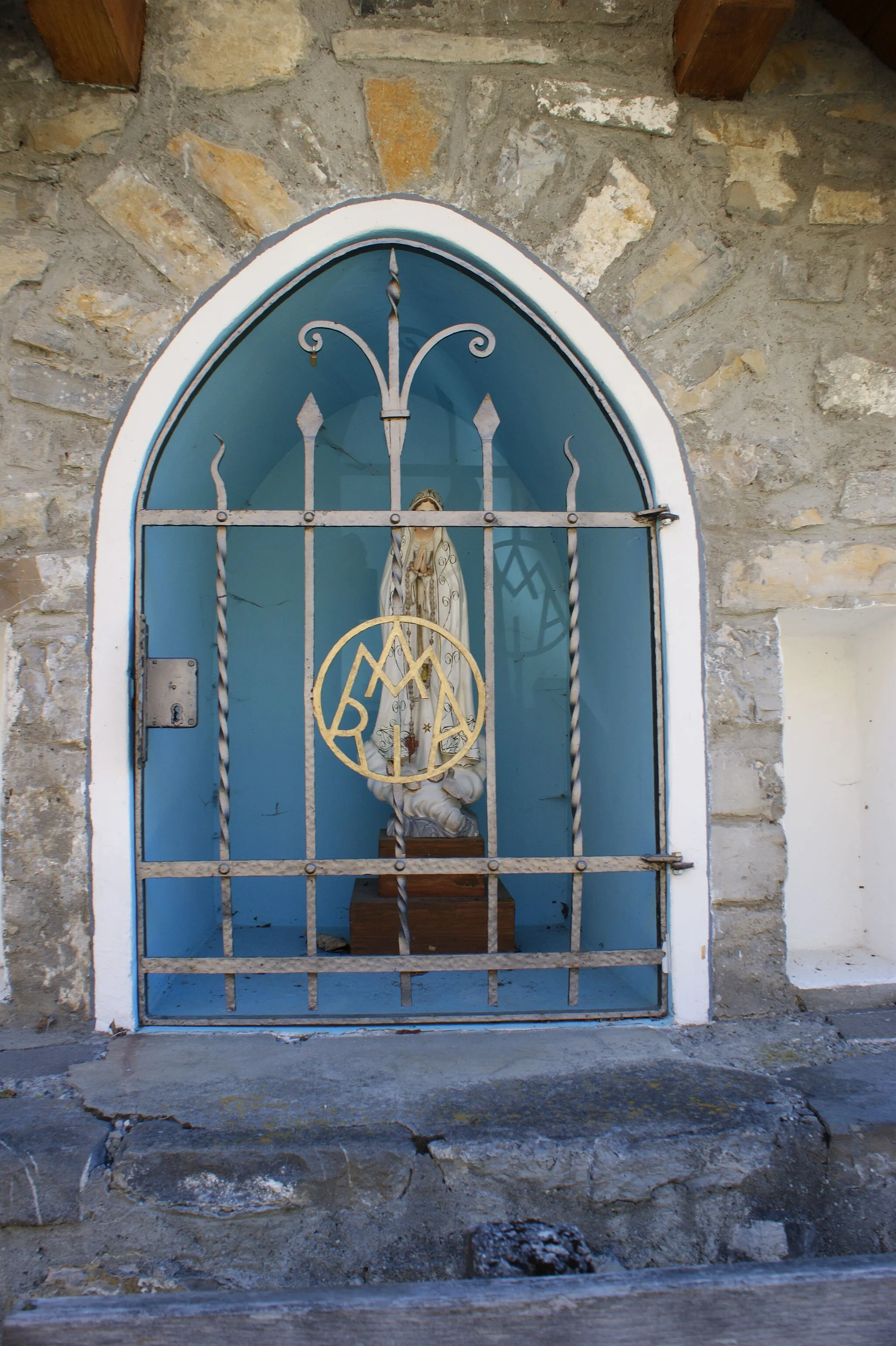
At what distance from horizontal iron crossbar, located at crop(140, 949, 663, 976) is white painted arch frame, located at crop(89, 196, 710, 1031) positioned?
0.27ft

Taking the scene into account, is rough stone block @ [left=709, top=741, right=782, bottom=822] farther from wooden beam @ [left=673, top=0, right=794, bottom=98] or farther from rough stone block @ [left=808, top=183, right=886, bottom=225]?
wooden beam @ [left=673, top=0, right=794, bottom=98]

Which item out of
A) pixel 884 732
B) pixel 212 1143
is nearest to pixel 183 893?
pixel 212 1143

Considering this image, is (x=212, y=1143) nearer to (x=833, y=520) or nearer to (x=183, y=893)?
(x=183, y=893)

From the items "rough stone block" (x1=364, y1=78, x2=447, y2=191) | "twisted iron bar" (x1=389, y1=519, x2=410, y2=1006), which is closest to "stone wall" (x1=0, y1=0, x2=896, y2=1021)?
"rough stone block" (x1=364, y1=78, x2=447, y2=191)

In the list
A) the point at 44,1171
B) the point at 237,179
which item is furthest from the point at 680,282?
the point at 44,1171

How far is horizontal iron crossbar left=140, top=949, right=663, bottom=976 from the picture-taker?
196 cm

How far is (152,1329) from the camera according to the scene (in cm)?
115

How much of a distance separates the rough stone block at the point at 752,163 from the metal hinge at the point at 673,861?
156cm

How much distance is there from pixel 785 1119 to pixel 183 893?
181cm

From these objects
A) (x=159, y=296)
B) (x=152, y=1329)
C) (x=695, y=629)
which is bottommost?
(x=152, y=1329)

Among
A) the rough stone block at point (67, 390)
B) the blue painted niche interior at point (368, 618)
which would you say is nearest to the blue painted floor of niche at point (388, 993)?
the blue painted niche interior at point (368, 618)

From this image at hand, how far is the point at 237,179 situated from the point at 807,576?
5.42ft

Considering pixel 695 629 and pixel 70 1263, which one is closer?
pixel 70 1263

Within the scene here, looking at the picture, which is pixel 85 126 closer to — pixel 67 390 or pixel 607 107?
pixel 67 390
